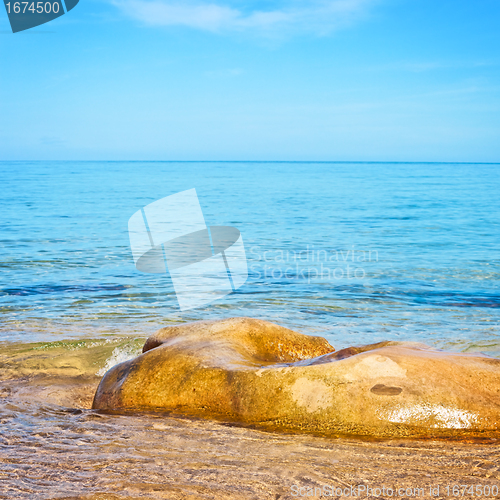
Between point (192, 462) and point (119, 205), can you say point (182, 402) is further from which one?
point (119, 205)

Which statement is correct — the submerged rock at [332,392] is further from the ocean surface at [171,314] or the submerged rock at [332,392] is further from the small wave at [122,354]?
the small wave at [122,354]

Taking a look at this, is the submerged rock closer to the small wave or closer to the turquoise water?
the small wave

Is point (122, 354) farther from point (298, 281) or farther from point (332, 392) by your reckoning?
point (298, 281)

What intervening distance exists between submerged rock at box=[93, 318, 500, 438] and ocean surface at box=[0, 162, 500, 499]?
0.20 meters

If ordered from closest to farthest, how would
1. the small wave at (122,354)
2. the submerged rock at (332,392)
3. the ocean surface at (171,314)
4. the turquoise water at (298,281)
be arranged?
the ocean surface at (171,314) < the submerged rock at (332,392) < the small wave at (122,354) < the turquoise water at (298,281)

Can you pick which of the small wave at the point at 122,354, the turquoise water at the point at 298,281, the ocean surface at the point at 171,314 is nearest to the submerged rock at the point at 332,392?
the ocean surface at the point at 171,314

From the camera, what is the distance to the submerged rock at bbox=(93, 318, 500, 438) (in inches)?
127

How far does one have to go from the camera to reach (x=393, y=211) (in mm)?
23906

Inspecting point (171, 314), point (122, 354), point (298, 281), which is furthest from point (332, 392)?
point (298, 281)

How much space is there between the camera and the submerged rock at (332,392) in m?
3.22

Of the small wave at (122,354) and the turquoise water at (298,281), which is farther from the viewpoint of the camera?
the turquoise water at (298,281)

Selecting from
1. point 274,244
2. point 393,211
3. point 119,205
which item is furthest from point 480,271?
point 119,205

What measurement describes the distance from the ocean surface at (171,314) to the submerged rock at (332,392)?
205 mm

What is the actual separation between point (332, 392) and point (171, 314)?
14.5 feet
